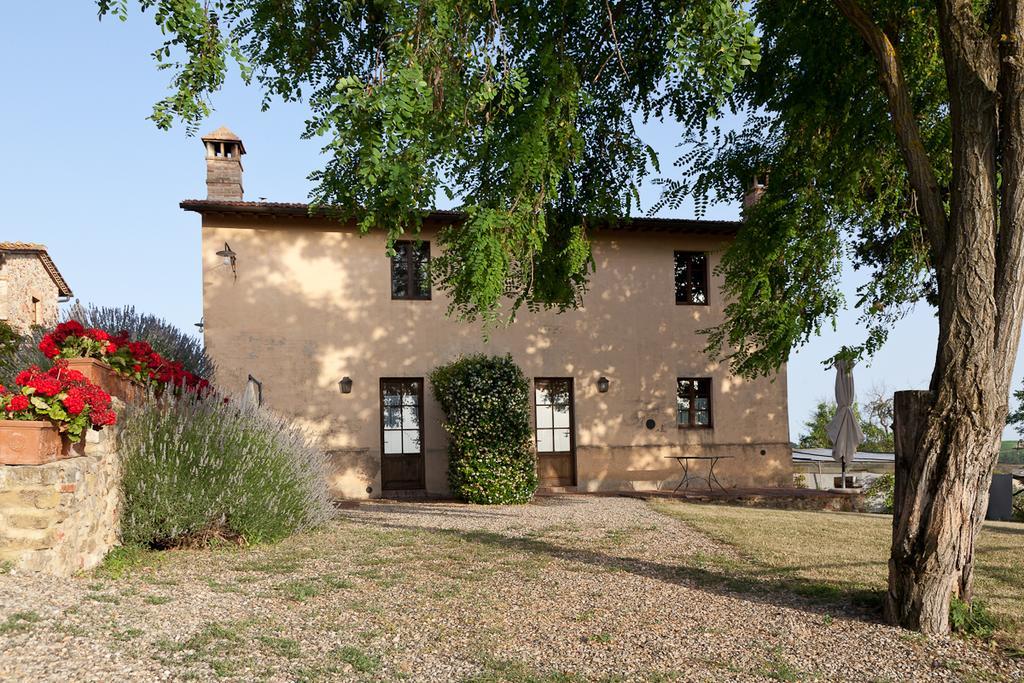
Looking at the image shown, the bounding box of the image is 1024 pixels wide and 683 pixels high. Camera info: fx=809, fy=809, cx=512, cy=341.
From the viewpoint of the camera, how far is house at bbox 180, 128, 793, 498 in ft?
45.0

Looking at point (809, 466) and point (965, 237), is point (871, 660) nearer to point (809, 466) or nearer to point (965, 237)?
point (965, 237)

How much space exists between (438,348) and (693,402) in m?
5.07

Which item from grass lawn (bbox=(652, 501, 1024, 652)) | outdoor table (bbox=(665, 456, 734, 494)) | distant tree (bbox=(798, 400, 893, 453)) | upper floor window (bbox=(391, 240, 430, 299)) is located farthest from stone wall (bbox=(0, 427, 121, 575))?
distant tree (bbox=(798, 400, 893, 453))

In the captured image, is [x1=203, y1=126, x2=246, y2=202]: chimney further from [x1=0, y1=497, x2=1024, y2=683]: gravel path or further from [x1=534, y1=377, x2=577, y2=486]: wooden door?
[x1=0, y1=497, x2=1024, y2=683]: gravel path

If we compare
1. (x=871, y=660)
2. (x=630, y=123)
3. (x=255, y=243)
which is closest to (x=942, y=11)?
(x=630, y=123)

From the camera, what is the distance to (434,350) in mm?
14375

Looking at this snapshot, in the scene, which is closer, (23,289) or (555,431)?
(555,431)

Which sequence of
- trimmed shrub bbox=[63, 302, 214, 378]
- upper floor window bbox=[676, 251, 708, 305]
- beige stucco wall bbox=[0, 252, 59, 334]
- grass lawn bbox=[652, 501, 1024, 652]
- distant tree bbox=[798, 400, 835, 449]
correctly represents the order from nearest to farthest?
1. grass lawn bbox=[652, 501, 1024, 652]
2. trimmed shrub bbox=[63, 302, 214, 378]
3. upper floor window bbox=[676, 251, 708, 305]
4. beige stucco wall bbox=[0, 252, 59, 334]
5. distant tree bbox=[798, 400, 835, 449]

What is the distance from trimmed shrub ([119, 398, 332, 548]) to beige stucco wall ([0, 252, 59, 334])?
11818mm

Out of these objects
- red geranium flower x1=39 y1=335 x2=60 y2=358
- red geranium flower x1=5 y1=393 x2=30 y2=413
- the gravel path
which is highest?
red geranium flower x1=39 y1=335 x2=60 y2=358

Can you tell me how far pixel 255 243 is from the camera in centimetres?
1380

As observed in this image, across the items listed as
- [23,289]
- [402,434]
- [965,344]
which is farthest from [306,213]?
[23,289]

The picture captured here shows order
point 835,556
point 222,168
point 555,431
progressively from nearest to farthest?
point 835,556 < point 222,168 < point 555,431

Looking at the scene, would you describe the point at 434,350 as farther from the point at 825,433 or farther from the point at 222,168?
the point at 825,433
